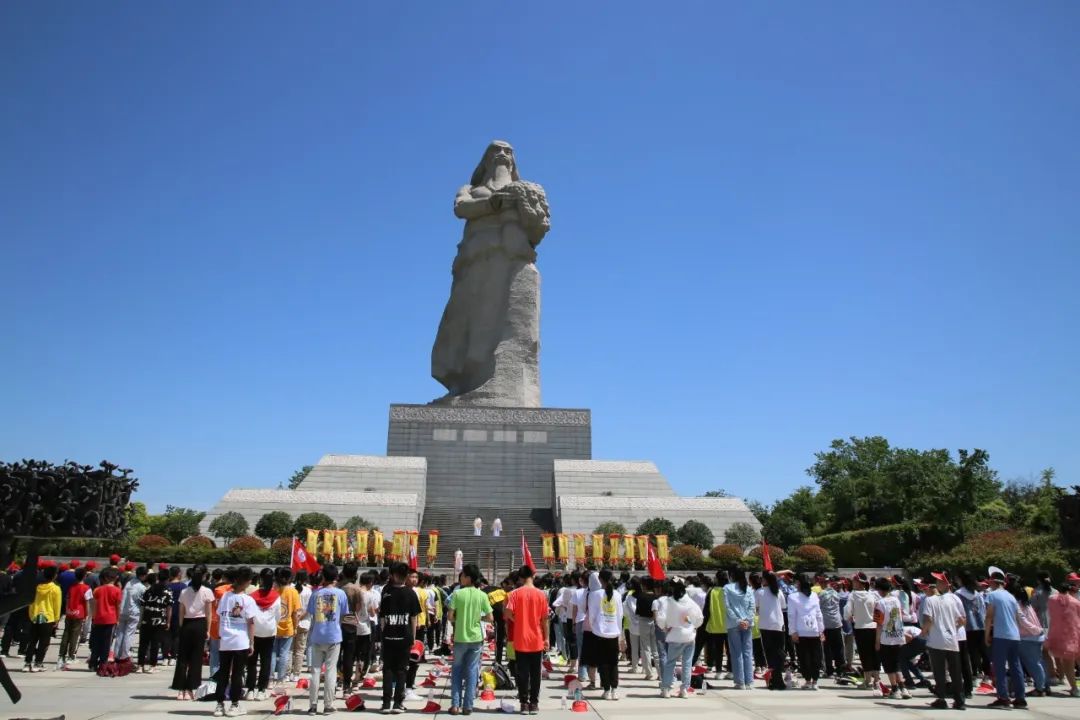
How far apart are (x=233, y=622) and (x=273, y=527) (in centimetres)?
1913

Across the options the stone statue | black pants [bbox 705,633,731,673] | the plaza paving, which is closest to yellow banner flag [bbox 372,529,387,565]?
the stone statue

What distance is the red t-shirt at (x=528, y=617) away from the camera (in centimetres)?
707

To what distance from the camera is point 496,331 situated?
107ft

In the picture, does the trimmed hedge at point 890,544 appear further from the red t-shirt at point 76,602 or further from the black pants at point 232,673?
the black pants at point 232,673

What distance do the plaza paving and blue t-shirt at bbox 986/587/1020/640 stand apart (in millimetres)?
683

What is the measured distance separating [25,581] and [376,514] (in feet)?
72.2

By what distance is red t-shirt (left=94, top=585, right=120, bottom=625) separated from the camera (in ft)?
30.1

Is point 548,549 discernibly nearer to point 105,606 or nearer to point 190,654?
point 105,606

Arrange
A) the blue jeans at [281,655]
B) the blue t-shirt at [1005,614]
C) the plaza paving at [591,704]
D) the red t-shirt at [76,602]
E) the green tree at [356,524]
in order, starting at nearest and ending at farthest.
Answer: the plaza paving at [591,704]
the blue t-shirt at [1005,614]
the blue jeans at [281,655]
the red t-shirt at [76,602]
the green tree at [356,524]

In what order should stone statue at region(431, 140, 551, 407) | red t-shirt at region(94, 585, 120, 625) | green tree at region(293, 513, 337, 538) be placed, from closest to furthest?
red t-shirt at region(94, 585, 120, 625) < green tree at region(293, 513, 337, 538) < stone statue at region(431, 140, 551, 407)

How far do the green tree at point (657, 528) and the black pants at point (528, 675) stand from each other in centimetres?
1861

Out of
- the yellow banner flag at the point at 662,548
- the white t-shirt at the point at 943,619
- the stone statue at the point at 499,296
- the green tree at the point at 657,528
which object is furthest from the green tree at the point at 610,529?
the white t-shirt at the point at 943,619

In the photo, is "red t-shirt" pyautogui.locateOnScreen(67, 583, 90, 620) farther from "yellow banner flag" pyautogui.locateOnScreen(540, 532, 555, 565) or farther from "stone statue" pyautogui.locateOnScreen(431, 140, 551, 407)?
"stone statue" pyautogui.locateOnScreen(431, 140, 551, 407)

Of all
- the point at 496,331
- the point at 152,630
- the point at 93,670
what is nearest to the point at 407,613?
the point at 152,630
